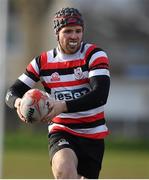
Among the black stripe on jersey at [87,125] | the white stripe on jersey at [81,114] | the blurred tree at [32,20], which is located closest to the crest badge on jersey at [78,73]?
the white stripe on jersey at [81,114]

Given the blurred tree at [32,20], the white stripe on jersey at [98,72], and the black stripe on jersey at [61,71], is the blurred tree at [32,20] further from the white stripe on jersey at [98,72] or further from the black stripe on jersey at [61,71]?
the white stripe on jersey at [98,72]

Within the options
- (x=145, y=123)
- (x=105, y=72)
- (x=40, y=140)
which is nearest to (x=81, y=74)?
(x=105, y=72)

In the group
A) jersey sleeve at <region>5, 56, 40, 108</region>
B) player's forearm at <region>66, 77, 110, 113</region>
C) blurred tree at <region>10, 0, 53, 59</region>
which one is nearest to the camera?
player's forearm at <region>66, 77, 110, 113</region>

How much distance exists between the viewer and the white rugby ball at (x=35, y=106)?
8.94 meters

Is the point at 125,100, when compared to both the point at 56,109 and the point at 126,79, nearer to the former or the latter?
the point at 126,79

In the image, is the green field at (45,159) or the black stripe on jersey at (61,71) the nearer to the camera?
the black stripe on jersey at (61,71)

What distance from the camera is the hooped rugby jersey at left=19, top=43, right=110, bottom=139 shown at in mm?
9562

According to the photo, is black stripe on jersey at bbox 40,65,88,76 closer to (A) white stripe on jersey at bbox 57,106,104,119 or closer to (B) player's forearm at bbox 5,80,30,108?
(B) player's forearm at bbox 5,80,30,108

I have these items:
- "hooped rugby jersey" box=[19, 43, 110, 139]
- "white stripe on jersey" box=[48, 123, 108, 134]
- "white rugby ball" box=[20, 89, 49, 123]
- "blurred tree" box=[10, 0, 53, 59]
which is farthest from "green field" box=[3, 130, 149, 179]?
"blurred tree" box=[10, 0, 53, 59]

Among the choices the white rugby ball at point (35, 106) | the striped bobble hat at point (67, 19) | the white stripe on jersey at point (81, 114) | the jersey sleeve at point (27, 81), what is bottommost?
the white stripe on jersey at point (81, 114)

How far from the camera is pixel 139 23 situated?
5062 cm

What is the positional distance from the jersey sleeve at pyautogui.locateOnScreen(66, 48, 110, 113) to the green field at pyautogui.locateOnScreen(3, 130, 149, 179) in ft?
36.5

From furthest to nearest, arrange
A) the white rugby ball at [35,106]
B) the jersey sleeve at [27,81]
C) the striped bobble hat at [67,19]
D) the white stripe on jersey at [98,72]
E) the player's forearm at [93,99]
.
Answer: the jersey sleeve at [27,81] → the striped bobble hat at [67,19] → the white stripe on jersey at [98,72] → the player's forearm at [93,99] → the white rugby ball at [35,106]

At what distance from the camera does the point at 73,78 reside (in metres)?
9.57
